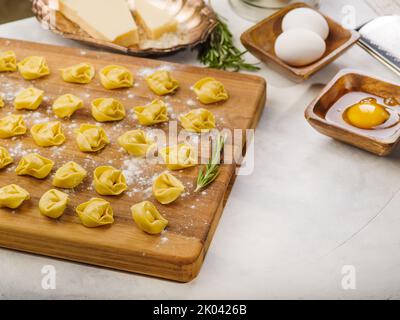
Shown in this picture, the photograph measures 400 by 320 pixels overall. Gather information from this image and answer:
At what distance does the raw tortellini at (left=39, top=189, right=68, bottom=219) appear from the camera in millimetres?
1482

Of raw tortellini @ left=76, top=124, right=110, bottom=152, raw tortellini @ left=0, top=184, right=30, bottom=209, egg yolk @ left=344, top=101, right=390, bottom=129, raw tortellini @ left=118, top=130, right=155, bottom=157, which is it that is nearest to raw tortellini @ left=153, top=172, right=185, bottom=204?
raw tortellini @ left=118, top=130, right=155, bottom=157

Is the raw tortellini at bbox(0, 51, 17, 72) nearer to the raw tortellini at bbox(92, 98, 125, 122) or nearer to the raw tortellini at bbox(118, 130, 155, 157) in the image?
the raw tortellini at bbox(92, 98, 125, 122)

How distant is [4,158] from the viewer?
1.63 meters

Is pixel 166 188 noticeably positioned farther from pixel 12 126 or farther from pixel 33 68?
pixel 33 68

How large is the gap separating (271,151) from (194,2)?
2.37 feet

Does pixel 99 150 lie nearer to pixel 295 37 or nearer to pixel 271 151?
pixel 271 151

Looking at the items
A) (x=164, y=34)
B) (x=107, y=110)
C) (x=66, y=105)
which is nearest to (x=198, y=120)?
(x=107, y=110)

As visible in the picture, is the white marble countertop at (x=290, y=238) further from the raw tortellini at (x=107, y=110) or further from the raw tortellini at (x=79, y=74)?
the raw tortellini at (x=79, y=74)

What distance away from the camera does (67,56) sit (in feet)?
6.55

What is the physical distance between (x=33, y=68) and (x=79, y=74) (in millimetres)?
154

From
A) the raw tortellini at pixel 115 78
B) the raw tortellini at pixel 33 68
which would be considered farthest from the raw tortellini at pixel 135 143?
the raw tortellini at pixel 33 68

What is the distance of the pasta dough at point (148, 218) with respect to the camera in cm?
145

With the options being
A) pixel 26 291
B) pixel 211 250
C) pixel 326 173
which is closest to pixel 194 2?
pixel 326 173

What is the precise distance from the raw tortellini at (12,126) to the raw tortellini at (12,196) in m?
0.24
